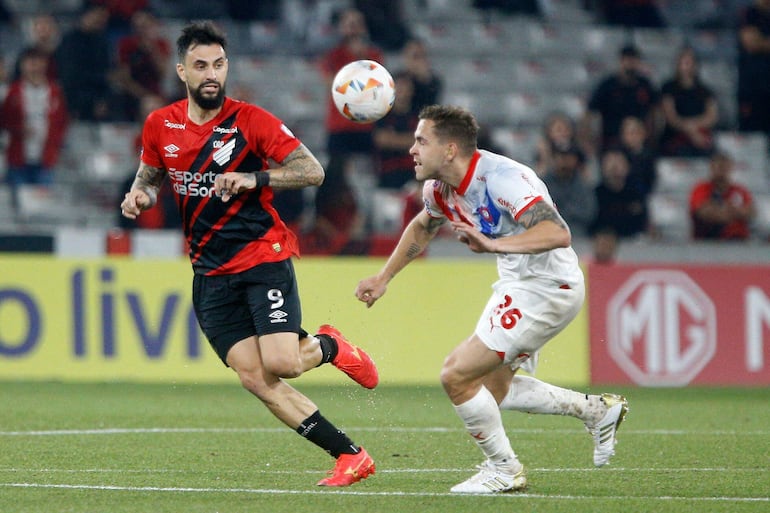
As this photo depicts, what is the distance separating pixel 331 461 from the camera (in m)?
8.40

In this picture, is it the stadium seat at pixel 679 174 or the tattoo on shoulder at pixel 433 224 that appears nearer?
the tattoo on shoulder at pixel 433 224

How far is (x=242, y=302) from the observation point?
7398 millimetres

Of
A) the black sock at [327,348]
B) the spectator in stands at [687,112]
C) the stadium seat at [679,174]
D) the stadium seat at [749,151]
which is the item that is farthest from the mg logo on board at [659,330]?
the black sock at [327,348]

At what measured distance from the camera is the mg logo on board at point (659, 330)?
44.9 feet

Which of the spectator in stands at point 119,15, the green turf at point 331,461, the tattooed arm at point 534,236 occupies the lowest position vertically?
the green turf at point 331,461

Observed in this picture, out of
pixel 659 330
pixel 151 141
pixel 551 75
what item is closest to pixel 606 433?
pixel 151 141

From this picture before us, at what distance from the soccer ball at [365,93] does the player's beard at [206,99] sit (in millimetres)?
1031

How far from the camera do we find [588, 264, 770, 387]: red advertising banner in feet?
44.9

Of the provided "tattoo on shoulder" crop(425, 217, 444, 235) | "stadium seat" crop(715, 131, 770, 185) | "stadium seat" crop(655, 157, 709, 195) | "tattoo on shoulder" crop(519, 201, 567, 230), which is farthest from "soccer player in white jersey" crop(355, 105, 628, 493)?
"stadium seat" crop(715, 131, 770, 185)

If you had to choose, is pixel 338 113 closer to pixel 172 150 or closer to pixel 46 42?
pixel 46 42

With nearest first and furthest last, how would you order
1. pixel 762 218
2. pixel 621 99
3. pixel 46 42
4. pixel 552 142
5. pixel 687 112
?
pixel 552 142
pixel 46 42
pixel 621 99
pixel 687 112
pixel 762 218

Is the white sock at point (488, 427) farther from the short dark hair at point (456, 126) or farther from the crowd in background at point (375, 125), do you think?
the crowd in background at point (375, 125)

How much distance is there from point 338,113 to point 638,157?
3.58 metres

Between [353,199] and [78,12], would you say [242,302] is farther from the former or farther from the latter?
[78,12]
